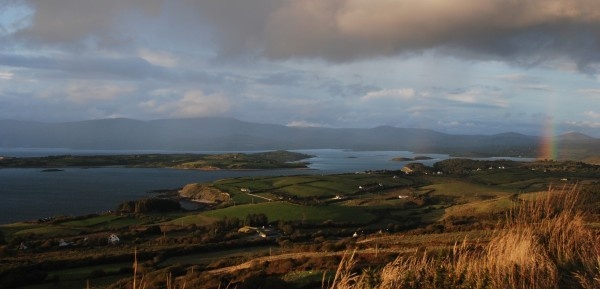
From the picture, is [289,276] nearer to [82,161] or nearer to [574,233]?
[574,233]

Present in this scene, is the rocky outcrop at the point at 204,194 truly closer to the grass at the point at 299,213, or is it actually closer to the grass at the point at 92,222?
the grass at the point at 299,213

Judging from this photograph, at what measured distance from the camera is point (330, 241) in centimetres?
3081

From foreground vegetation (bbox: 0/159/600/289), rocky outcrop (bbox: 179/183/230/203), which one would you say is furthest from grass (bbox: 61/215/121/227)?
rocky outcrop (bbox: 179/183/230/203)

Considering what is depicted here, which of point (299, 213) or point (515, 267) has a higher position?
point (515, 267)

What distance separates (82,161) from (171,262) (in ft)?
537

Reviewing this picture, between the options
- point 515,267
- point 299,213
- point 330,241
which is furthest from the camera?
point 299,213

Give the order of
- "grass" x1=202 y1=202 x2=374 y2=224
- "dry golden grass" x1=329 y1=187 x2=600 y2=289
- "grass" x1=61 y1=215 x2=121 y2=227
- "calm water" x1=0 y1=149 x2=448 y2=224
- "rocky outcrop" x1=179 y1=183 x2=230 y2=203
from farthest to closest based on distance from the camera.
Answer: "rocky outcrop" x1=179 y1=183 x2=230 y2=203, "calm water" x1=0 y1=149 x2=448 y2=224, "grass" x1=61 y1=215 x2=121 y2=227, "grass" x1=202 y1=202 x2=374 y2=224, "dry golden grass" x1=329 y1=187 x2=600 y2=289

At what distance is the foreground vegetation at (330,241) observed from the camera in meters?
7.76

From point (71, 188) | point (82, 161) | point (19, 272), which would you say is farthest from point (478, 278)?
point (82, 161)

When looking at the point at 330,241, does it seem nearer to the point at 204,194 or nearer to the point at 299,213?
the point at 299,213

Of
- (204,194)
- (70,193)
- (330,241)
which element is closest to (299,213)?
(330,241)

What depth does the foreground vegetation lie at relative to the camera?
7.76 meters

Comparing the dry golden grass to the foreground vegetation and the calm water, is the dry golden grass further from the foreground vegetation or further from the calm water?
the calm water

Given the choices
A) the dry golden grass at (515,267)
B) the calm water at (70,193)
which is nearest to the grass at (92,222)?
the calm water at (70,193)
